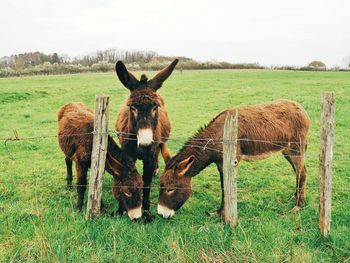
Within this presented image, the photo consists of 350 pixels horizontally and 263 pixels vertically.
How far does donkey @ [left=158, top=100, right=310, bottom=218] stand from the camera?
18.9ft

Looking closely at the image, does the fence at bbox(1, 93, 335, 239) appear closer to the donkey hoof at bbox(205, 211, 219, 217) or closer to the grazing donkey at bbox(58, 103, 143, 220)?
the grazing donkey at bbox(58, 103, 143, 220)

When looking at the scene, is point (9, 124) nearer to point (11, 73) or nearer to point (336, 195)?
point (336, 195)

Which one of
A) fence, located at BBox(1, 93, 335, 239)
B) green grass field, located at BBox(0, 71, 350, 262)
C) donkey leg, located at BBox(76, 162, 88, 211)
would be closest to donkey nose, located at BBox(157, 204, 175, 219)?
green grass field, located at BBox(0, 71, 350, 262)

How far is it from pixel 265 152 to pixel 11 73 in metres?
49.8

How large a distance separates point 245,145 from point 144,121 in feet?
6.95

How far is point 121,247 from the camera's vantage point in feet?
15.2

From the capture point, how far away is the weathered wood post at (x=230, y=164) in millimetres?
4988

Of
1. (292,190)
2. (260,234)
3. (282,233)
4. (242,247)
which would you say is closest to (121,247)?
(242,247)

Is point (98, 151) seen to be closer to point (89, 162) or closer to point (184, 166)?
point (89, 162)

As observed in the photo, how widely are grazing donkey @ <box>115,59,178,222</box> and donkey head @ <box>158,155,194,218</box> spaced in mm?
308

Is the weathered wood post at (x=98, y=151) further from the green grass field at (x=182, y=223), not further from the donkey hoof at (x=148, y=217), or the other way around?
the donkey hoof at (x=148, y=217)

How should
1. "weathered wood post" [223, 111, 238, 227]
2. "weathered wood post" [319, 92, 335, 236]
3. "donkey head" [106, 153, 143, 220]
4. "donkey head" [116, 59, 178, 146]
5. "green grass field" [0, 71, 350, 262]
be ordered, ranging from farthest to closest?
"donkey head" [106, 153, 143, 220]
"donkey head" [116, 59, 178, 146]
"weathered wood post" [223, 111, 238, 227]
"weathered wood post" [319, 92, 335, 236]
"green grass field" [0, 71, 350, 262]

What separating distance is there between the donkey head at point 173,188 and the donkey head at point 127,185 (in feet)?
1.19

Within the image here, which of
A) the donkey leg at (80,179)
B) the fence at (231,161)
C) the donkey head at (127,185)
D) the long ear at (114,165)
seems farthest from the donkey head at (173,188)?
the donkey leg at (80,179)
